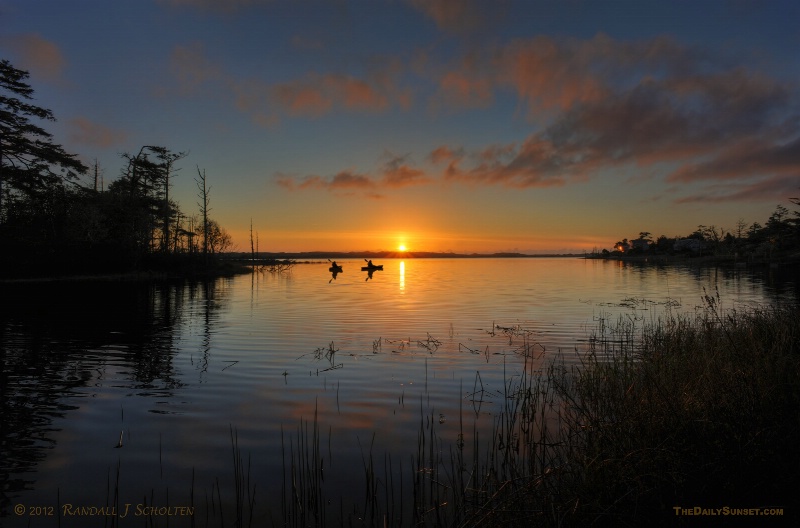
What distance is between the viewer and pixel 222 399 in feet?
38.8

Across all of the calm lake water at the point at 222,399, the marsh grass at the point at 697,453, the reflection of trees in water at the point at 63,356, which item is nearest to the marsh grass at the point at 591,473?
the marsh grass at the point at 697,453

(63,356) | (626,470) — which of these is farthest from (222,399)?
(626,470)

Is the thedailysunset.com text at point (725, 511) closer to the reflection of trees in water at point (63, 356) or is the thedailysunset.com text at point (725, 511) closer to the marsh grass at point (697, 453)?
the marsh grass at point (697, 453)

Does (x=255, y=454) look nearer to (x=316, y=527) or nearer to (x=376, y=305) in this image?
(x=316, y=527)

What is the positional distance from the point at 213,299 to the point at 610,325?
3202cm

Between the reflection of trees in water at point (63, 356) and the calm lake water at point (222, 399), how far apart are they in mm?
68

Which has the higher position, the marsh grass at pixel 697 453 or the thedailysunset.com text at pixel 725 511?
the marsh grass at pixel 697 453

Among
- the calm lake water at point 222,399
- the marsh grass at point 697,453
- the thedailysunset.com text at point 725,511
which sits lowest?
the calm lake water at point 222,399

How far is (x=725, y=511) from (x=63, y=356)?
1955 centimetres

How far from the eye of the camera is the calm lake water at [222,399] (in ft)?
22.9

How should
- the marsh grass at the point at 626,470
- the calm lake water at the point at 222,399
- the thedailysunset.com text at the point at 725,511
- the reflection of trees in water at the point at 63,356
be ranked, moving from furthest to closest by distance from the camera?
the reflection of trees in water at the point at 63,356, the calm lake water at the point at 222,399, the marsh grass at the point at 626,470, the thedailysunset.com text at the point at 725,511

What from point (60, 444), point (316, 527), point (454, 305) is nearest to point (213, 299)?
point (454, 305)

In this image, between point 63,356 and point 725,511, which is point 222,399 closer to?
point 63,356

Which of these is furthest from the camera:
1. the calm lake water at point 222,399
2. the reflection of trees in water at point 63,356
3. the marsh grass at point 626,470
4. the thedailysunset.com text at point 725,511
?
the reflection of trees in water at point 63,356
